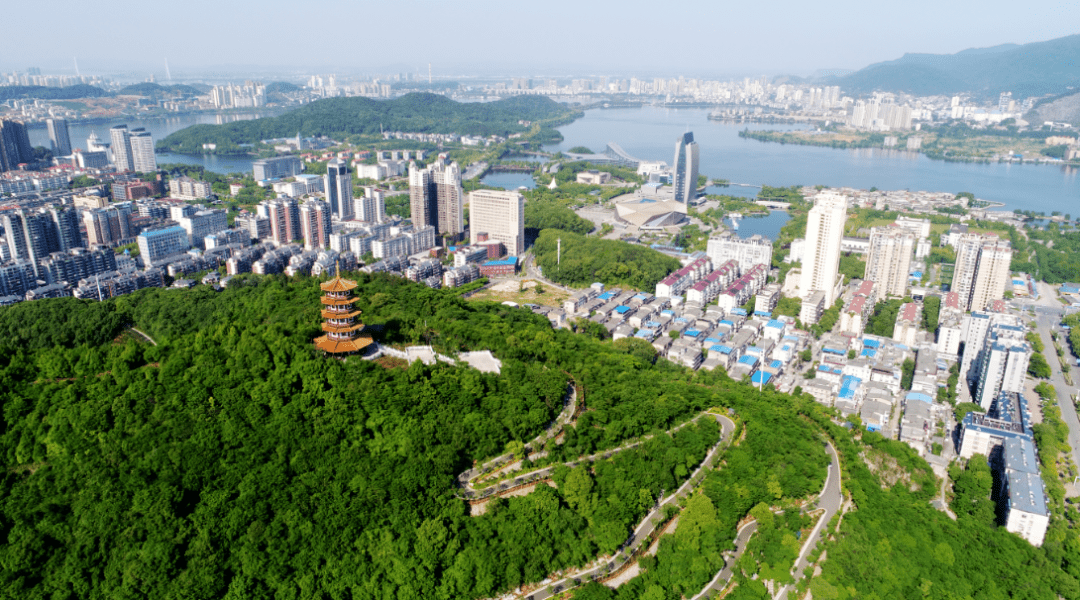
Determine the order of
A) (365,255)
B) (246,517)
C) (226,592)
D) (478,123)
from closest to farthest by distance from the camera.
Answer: (226,592) < (246,517) < (365,255) < (478,123)

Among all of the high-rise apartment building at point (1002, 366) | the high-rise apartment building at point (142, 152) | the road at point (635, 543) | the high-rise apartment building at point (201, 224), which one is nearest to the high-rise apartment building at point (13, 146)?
the high-rise apartment building at point (142, 152)

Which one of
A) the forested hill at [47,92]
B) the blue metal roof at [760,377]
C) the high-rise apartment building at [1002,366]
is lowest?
the blue metal roof at [760,377]

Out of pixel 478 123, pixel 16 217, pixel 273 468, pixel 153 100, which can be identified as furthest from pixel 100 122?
pixel 273 468

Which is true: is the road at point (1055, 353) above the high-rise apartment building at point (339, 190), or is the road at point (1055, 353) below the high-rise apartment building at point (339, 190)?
below

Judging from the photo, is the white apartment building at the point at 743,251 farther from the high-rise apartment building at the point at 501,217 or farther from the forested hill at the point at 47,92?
the forested hill at the point at 47,92

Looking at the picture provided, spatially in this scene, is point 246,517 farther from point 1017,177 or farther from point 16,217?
point 1017,177

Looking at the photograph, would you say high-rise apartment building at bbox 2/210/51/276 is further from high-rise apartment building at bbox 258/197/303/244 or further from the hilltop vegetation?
the hilltop vegetation
